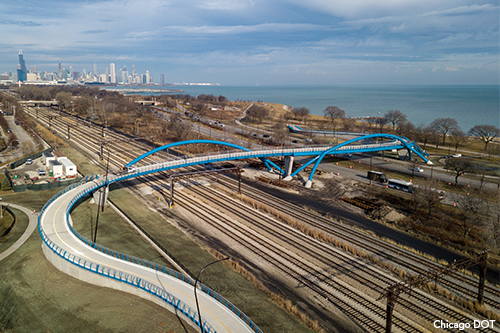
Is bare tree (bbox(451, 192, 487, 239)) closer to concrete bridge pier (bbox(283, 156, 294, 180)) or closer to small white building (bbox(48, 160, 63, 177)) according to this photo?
concrete bridge pier (bbox(283, 156, 294, 180))

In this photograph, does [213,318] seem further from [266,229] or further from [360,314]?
[266,229]

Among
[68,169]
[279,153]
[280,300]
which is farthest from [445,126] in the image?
[68,169]

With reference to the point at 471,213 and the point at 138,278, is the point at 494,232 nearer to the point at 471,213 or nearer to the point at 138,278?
the point at 471,213

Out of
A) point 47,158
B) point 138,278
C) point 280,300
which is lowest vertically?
point 280,300

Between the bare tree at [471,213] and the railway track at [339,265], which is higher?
the bare tree at [471,213]

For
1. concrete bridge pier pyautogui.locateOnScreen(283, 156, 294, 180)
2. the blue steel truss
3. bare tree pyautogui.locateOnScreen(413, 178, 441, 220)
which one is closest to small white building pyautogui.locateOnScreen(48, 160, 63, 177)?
the blue steel truss

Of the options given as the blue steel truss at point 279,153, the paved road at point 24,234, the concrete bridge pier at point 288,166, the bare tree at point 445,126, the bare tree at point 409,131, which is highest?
the bare tree at point 445,126

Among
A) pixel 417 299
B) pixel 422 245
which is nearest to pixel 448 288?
pixel 417 299

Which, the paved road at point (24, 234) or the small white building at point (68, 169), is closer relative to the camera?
the paved road at point (24, 234)

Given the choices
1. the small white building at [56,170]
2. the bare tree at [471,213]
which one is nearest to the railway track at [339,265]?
the bare tree at [471,213]

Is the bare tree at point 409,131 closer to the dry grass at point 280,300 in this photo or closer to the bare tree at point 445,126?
the bare tree at point 445,126
